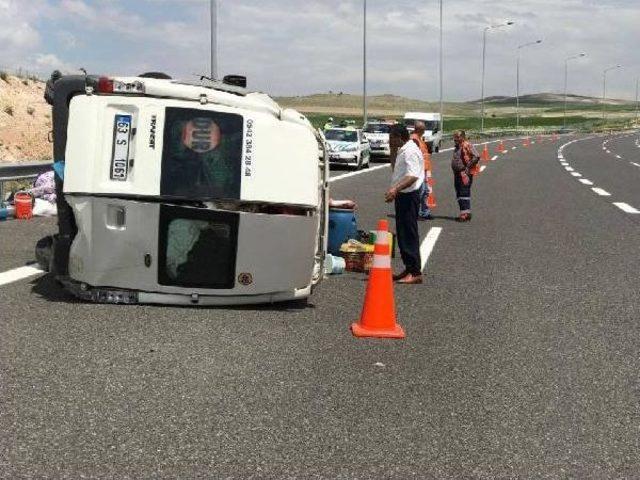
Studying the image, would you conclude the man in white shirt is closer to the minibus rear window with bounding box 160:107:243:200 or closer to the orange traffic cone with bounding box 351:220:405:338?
the orange traffic cone with bounding box 351:220:405:338

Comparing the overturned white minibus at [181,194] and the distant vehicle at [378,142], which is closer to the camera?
the overturned white minibus at [181,194]

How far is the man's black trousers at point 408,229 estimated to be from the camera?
8.97 metres

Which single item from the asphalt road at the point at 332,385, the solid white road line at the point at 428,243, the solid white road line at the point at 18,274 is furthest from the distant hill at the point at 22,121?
the asphalt road at the point at 332,385

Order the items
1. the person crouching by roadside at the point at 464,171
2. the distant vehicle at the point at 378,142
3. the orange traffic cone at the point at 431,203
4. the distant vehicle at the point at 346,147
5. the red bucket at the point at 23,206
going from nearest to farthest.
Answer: the red bucket at the point at 23,206 → the person crouching by roadside at the point at 464,171 → the orange traffic cone at the point at 431,203 → the distant vehicle at the point at 346,147 → the distant vehicle at the point at 378,142

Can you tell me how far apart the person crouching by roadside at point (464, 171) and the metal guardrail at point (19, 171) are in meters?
7.23

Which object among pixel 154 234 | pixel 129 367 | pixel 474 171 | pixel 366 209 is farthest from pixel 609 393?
pixel 366 209

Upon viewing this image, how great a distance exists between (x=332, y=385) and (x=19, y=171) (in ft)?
34.5

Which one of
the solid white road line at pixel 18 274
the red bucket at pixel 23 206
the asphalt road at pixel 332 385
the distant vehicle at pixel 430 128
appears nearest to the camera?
the asphalt road at pixel 332 385

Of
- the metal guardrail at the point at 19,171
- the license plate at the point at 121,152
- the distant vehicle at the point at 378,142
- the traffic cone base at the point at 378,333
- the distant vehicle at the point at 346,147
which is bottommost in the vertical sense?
the traffic cone base at the point at 378,333

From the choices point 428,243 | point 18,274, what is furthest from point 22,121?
point 18,274

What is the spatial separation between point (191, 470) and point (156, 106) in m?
3.93

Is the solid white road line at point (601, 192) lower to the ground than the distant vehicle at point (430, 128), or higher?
lower

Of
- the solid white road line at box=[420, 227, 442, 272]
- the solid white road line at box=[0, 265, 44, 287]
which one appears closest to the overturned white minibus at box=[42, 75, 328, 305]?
the solid white road line at box=[0, 265, 44, 287]

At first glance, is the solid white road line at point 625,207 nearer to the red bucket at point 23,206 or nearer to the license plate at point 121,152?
the red bucket at point 23,206
